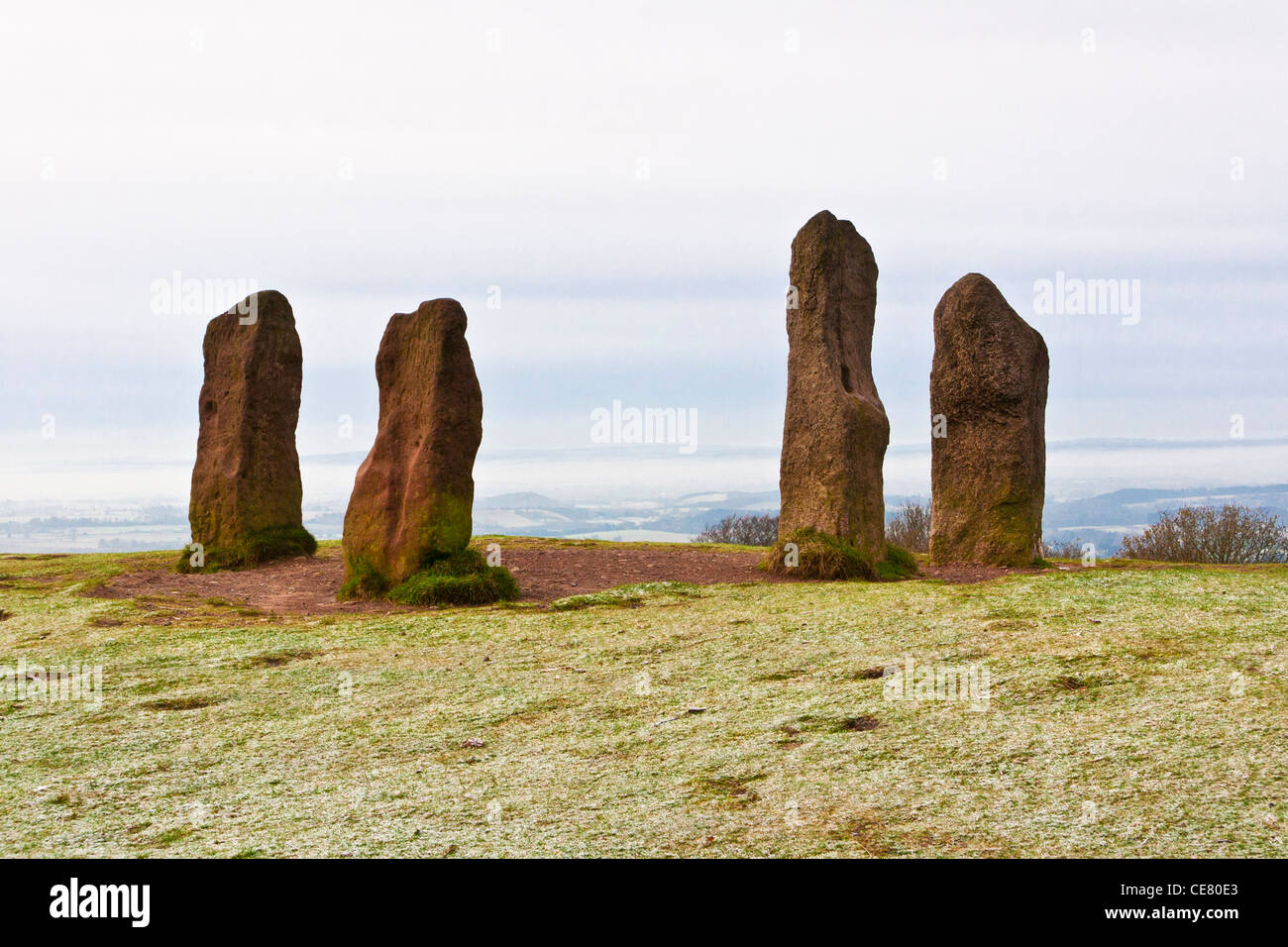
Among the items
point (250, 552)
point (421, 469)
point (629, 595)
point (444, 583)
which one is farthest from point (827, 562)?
point (250, 552)

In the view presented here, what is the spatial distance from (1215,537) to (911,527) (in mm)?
12548

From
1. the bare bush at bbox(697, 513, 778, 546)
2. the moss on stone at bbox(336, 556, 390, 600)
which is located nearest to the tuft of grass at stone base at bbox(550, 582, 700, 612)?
the moss on stone at bbox(336, 556, 390, 600)

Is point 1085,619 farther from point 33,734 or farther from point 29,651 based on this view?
point 29,651

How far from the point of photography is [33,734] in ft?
27.1

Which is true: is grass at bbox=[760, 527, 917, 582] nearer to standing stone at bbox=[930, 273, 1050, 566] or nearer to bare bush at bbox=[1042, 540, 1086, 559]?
standing stone at bbox=[930, 273, 1050, 566]

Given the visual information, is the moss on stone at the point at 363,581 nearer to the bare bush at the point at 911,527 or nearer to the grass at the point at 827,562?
the grass at the point at 827,562

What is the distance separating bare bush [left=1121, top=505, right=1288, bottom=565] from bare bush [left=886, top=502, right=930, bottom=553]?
8214 millimetres

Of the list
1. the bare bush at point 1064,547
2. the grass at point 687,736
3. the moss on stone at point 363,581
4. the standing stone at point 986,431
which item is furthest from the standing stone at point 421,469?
the bare bush at point 1064,547

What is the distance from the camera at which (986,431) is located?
1866 centimetres

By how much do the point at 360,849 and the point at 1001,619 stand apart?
7.20 metres

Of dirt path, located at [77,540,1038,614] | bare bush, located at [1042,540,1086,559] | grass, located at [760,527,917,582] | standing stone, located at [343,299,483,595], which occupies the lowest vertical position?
bare bush, located at [1042,540,1086,559]

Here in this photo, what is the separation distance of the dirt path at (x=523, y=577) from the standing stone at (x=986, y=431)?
2.16 ft

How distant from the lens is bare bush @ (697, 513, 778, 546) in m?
46.7

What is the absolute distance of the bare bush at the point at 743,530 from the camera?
46656 mm
